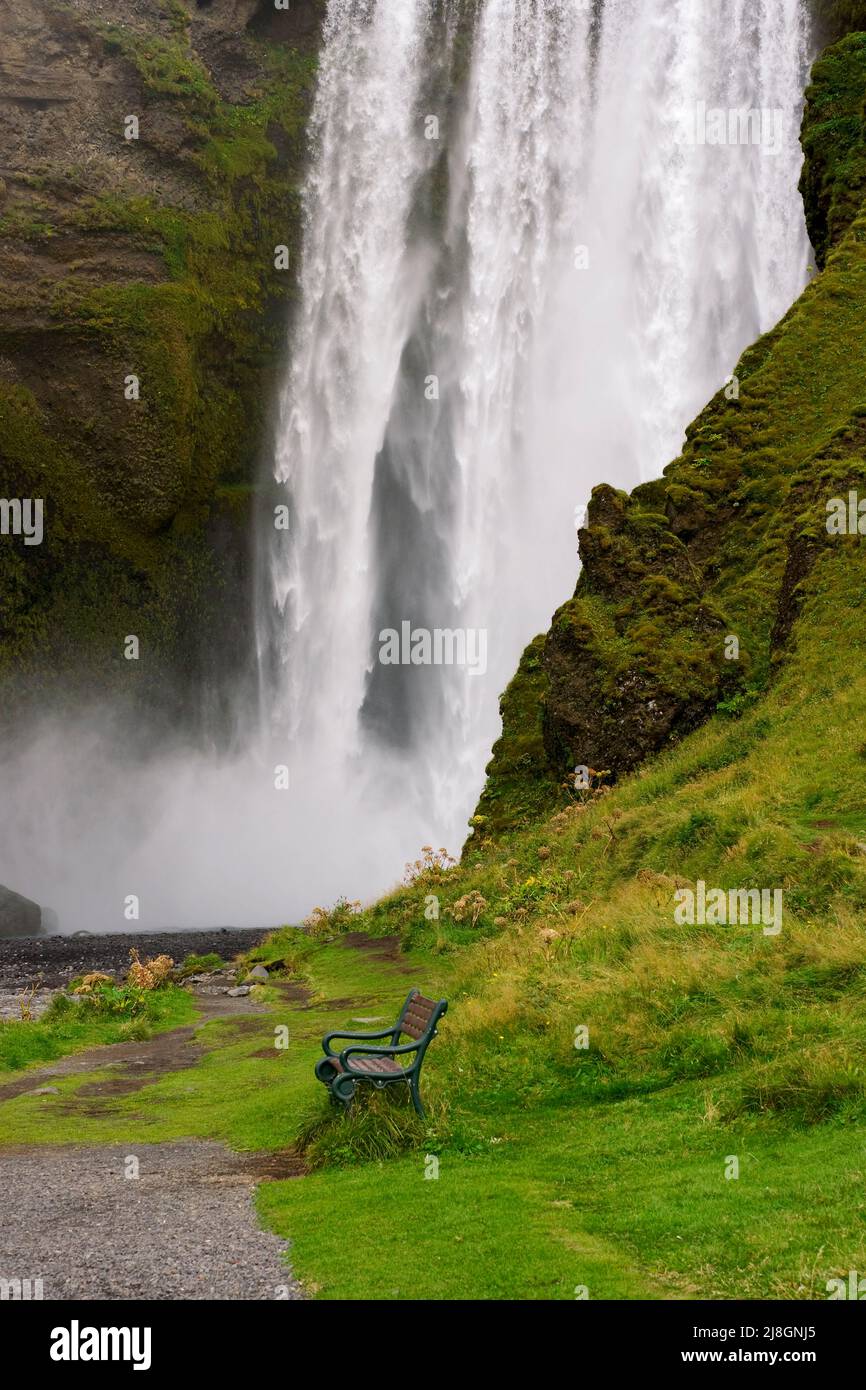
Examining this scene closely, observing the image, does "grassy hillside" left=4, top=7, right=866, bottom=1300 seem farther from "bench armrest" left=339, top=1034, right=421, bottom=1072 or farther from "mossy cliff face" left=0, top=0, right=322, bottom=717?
"mossy cliff face" left=0, top=0, right=322, bottom=717

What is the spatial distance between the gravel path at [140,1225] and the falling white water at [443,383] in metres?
30.4

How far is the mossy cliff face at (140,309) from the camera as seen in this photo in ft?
148

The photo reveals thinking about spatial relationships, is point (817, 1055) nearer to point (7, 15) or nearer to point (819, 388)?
point (819, 388)

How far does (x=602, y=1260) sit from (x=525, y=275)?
45.2 meters

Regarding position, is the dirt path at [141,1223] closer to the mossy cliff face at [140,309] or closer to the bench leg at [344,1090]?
the bench leg at [344,1090]

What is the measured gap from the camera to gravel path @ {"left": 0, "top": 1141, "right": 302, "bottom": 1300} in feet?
21.4

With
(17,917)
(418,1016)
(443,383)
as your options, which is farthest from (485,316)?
(418,1016)

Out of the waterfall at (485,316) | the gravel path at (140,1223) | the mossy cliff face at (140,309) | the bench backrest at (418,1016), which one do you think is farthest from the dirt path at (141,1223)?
the mossy cliff face at (140,309)

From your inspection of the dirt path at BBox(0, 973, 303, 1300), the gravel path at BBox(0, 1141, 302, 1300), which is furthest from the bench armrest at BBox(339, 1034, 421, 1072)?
the gravel path at BBox(0, 1141, 302, 1300)

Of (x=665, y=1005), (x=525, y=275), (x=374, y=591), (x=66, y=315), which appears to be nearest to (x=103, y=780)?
(x=374, y=591)

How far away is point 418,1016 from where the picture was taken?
34.1 ft

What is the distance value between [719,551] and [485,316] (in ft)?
76.1

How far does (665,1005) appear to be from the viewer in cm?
1060

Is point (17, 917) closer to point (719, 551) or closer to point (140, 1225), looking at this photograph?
point (719, 551)
